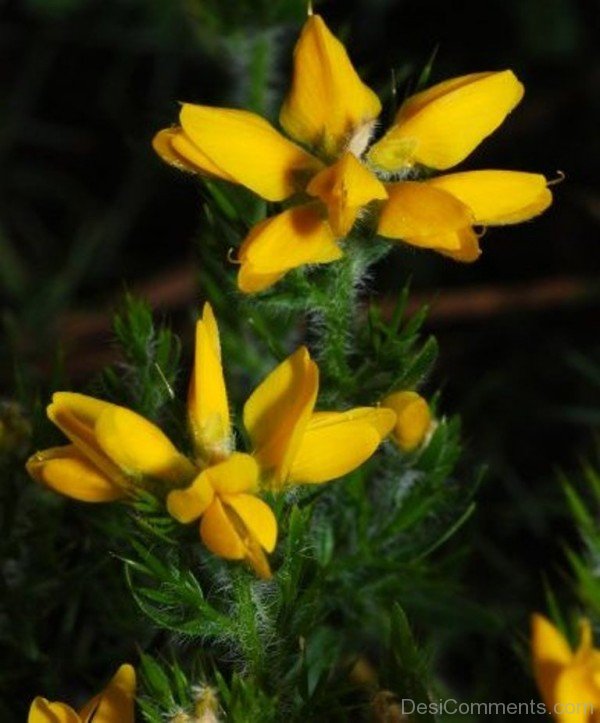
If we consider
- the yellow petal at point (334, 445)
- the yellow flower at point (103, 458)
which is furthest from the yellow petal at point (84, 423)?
the yellow petal at point (334, 445)

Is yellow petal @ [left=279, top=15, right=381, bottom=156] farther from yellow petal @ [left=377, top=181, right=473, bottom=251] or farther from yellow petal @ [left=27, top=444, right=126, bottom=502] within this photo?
yellow petal @ [left=27, top=444, right=126, bottom=502]

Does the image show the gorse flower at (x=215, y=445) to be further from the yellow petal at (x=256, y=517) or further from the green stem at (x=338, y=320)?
the green stem at (x=338, y=320)

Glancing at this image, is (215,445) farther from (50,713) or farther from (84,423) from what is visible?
(50,713)

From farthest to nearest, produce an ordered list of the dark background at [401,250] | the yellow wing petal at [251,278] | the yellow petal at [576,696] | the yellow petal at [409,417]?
the dark background at [401,250] → the yellow petal at [409,417] → the yellow wing petal at [251,278] → the yellow petal at [576,696]

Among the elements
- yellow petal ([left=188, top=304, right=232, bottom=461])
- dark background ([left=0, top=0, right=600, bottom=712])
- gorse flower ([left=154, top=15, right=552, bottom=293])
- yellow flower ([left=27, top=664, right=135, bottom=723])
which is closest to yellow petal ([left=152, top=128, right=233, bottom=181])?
gorse flower ([left=154, top=15, right=552, bottom=293])

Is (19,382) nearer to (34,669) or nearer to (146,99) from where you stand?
(34,669)

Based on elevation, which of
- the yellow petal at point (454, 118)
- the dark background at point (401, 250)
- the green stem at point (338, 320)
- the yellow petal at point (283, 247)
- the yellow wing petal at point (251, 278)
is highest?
the yellow petal at point (454, 118)
